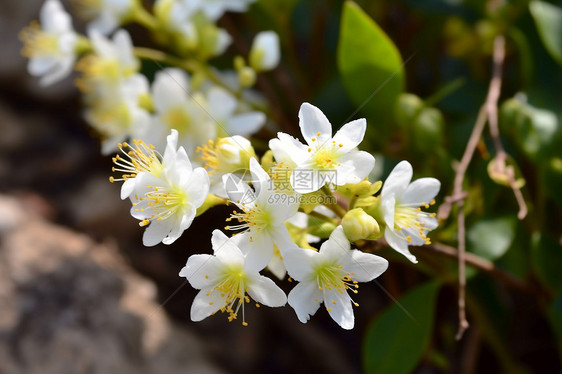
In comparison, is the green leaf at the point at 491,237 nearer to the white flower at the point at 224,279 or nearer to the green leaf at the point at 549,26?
the green leaf at the point at 549,26

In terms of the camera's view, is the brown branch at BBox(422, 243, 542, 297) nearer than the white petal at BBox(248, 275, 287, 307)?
No

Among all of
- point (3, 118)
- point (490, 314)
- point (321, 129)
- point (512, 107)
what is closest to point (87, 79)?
point (3, 118)

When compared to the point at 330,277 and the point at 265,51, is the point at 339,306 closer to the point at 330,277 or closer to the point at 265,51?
the point at 330,277

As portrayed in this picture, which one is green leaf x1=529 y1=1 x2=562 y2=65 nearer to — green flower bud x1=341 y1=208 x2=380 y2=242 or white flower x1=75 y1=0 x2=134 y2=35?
green flower bud x1=341 y1=208 x2=380 y2=242

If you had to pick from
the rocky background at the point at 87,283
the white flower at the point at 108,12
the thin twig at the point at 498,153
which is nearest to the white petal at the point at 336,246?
the thin twig at the point at 498,153

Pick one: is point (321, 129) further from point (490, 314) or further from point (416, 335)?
point (490, 314)

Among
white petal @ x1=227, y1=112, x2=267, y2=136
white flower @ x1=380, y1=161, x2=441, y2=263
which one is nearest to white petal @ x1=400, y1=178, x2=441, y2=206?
white flower @ x1=380, y1=161, x2=441, y2=263

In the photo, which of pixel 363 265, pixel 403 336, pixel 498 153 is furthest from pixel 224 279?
pixel 498 153
